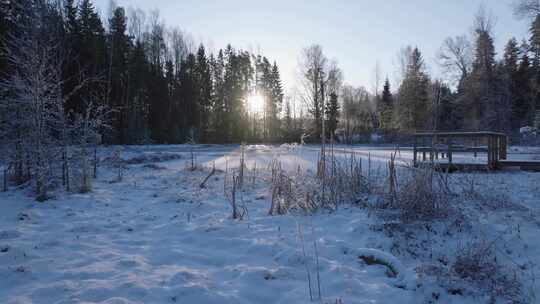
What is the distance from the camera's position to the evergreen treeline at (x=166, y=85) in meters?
27.3

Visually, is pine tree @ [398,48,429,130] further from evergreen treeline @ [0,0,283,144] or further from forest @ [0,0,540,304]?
forest @ [0,0,540,304]

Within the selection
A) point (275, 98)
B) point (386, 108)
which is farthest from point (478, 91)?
point (275, 98)

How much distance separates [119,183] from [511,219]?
7643mm

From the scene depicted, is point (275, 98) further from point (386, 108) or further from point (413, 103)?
point (413, 103)

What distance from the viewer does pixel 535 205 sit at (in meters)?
4.77

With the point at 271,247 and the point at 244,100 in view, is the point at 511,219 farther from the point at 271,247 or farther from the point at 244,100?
the point at 244,100

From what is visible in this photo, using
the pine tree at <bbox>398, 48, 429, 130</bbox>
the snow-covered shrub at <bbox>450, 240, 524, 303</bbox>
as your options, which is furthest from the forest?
the pine tree at <bbox>398, 48, 429, 130</bbox>

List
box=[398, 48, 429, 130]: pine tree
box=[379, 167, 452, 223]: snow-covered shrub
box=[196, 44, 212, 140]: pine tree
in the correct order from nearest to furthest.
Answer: box=[379, 167, 452, 223]: snow-covered shrub → box=[398, 48, 429, 130]: pine tree → box=[196, 44, 212, 140]: pine tree

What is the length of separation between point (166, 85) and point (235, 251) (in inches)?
1297

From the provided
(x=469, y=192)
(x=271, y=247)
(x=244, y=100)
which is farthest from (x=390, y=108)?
(x=271, y=247)

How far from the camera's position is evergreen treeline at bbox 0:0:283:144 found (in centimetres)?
2727

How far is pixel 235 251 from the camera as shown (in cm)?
327

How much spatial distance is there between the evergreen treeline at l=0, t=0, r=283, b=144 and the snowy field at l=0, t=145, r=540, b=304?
912 inches

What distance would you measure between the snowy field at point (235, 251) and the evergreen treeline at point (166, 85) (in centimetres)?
2317
